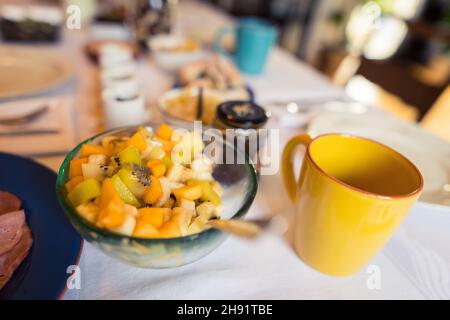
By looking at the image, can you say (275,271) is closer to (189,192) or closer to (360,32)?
(189,192)

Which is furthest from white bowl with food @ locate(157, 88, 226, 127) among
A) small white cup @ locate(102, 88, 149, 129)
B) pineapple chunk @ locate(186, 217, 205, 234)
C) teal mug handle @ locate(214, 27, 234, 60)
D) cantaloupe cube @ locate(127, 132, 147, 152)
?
teal mug handle @ locate(214, 27, 234, 60)

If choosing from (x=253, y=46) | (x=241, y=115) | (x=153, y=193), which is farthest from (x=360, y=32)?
(x=153, y=193)

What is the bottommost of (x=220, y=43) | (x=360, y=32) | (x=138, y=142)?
(x=360, y=32)

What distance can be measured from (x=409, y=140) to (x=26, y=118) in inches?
28.1

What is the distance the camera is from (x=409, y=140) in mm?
681

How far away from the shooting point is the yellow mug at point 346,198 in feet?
1.19

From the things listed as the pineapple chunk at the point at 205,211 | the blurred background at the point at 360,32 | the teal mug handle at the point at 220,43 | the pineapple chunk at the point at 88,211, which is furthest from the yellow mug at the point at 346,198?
the blurred background at the point at 360,32

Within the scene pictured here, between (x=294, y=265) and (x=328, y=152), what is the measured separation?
0.15 m

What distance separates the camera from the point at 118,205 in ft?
1.13

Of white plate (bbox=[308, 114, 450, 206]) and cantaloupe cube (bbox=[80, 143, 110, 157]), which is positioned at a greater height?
cantaloupe cube (bbox=[80, 143, 110, 157])

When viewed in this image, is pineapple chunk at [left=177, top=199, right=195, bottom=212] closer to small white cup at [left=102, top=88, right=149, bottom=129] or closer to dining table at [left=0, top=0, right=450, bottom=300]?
dining table at [left=0, top=0, right=450, bottom=300]

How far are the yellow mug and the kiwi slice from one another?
186 mm

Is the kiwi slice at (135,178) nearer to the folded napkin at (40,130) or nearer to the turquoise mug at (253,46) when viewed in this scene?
the folded napkin at (40,130)

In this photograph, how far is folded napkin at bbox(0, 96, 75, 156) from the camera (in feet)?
1.86
